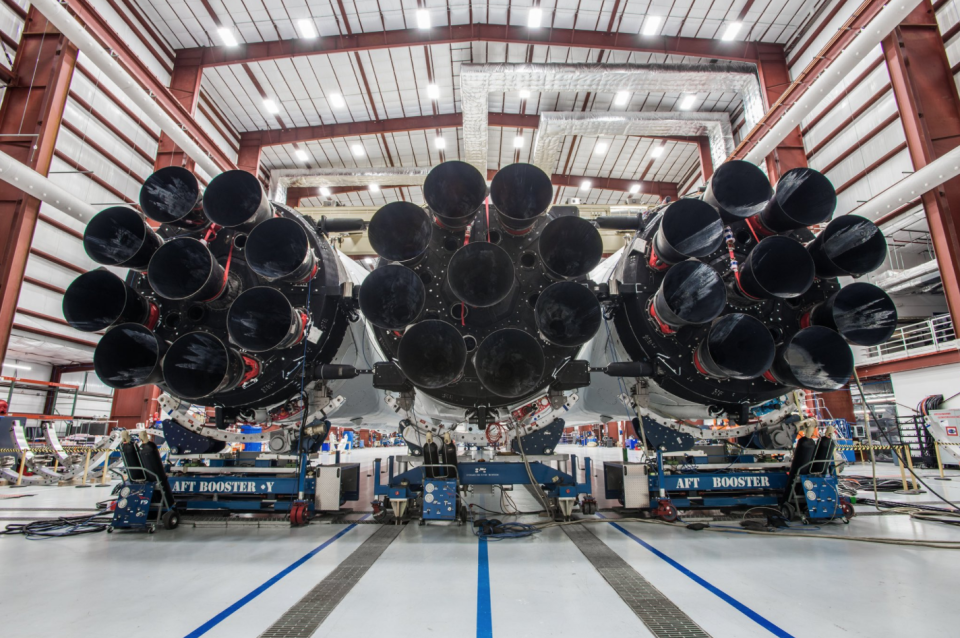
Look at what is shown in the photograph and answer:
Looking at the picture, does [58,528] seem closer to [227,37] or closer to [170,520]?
[170,520]

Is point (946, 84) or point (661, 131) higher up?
point (661, 131)

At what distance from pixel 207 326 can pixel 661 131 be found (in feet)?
47.5

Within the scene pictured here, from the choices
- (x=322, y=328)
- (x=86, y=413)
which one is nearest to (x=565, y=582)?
(x=322, y=328)

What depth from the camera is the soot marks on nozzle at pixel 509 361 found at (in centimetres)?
280

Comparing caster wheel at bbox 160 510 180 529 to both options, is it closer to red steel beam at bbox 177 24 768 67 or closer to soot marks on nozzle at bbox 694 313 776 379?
soot marks on nozzle at bbox 694 313 776 379

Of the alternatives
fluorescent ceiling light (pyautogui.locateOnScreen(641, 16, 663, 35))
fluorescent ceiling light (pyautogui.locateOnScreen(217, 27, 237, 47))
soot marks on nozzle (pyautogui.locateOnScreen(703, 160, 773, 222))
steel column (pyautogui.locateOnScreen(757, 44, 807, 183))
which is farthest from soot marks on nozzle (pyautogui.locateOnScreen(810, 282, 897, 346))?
fluorescent ceiling light (pyautogui.locateOnScreen(217, 27, 237, 47))

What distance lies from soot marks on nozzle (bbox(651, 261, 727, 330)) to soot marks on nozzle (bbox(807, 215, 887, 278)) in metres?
1.07

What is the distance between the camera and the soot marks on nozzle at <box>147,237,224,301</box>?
3.09 metres

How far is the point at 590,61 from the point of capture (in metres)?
13.4

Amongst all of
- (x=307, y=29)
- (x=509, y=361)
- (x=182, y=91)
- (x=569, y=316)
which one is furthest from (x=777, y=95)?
(x=182, y=91)

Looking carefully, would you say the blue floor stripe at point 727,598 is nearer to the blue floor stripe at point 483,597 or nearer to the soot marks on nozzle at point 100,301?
the blue floor stripe at point 483,597

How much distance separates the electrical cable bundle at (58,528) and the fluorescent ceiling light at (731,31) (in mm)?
15400

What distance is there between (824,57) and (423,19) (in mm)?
8932

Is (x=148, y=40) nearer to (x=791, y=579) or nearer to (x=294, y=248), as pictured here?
(x=294, y=248)
